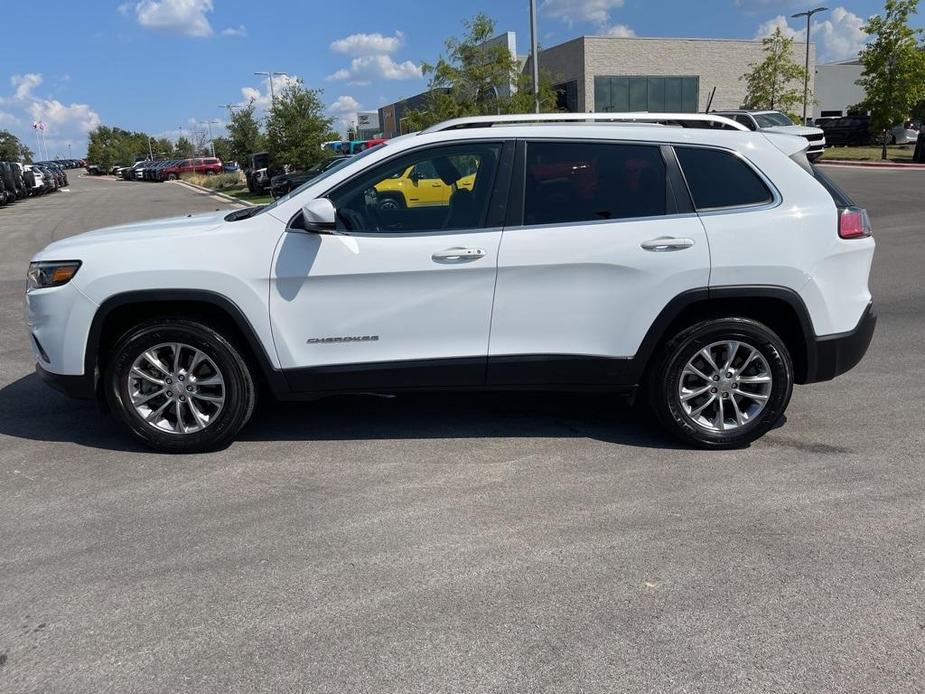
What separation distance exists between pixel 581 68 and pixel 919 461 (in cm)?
4591

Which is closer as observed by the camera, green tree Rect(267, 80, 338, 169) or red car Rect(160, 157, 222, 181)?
green tree Rect(267, 80, 338, 169)

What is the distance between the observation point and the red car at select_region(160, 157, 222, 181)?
5803cm

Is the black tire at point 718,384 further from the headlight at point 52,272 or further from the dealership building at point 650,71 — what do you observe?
the dealership building at point 650,71

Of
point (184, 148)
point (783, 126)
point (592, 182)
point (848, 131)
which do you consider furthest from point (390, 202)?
point (184, 148)

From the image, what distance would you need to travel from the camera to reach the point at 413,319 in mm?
4422

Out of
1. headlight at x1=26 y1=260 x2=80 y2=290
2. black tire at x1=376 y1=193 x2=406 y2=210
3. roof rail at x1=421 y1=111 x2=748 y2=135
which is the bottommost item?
headlight at x1=26 y1=260 x2=80 y2=290

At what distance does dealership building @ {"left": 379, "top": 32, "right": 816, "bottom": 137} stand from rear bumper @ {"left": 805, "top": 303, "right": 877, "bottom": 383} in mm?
43720

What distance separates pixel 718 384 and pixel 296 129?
25.4 metres

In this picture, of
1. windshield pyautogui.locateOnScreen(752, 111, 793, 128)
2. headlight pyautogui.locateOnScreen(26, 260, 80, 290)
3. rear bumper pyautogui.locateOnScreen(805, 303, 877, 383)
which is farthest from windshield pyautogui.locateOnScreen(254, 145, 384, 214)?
windshield pyautogui.locateOnScreen(752, 111, 793, 128)

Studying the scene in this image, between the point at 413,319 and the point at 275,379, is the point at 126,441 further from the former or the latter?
the point at 413,319

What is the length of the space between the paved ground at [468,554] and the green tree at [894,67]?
3032cm

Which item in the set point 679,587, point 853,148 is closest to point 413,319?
point 679,587

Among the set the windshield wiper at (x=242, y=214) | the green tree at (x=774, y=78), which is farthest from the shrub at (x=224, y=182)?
the windshield wiper at (x=242, y=214)

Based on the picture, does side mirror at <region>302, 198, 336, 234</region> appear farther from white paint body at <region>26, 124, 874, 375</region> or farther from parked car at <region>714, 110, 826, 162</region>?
parked car at <region>714, 110, 826, 162</region>
